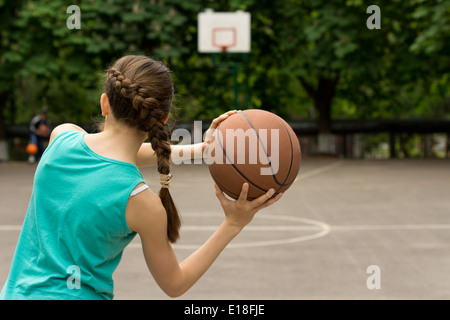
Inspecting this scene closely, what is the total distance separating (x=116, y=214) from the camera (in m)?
Result: 1.89

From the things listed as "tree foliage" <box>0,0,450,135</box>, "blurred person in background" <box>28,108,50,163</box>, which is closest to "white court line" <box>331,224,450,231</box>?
"tree foliage" <box>0,0,450,135</box>

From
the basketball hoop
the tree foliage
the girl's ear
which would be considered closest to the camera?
the girl's ear

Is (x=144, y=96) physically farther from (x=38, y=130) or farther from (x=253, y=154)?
(x=38, y=130)

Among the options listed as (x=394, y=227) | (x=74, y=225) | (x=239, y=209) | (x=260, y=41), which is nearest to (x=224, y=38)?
(x=260, y=41)

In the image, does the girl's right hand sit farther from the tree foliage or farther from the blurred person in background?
the blurred person in background

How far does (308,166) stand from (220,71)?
6.62 meters

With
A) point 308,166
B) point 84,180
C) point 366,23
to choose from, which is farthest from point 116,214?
point 366,23

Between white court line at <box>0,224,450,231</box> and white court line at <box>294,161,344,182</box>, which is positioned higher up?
white court line at <box>0,224,450,231</box>

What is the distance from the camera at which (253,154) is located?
8.85ft

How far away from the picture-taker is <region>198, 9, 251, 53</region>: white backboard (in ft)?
73.1

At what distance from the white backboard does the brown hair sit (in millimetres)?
20439

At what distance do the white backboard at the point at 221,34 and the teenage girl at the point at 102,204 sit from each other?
2049 cm

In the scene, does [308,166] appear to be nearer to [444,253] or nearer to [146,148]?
[444,253]

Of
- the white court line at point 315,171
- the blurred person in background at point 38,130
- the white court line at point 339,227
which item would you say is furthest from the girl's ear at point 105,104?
the blurred person in background at point 38,130
